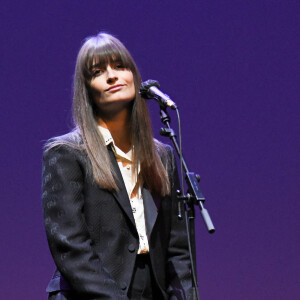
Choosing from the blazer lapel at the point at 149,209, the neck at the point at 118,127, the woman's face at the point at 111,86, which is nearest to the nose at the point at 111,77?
the woman's face at the point at 111,86

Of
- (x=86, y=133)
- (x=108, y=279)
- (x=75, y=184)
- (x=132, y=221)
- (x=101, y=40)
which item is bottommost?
(x=108, y=279)

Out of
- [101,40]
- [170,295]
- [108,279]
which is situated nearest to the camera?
[108,279]

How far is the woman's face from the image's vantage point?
2193 millimetres

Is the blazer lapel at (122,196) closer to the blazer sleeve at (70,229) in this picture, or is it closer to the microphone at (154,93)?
the blazer sleeve at (70,229)

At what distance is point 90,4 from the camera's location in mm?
3398

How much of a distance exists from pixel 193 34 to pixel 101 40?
1328 mm

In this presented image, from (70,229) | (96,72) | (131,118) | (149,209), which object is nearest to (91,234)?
(70,229)

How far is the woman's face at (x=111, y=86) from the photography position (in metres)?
2.19

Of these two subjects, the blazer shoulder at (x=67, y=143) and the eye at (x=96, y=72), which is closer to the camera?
the blazer shoulder at (x=67, y=143)

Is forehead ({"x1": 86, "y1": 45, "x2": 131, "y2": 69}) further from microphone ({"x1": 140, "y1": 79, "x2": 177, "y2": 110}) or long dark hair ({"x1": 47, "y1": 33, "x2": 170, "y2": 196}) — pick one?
microphone ({"x1": 140, "y1": 79, "x2": 177, "y2": 110})

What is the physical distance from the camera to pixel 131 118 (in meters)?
2.27

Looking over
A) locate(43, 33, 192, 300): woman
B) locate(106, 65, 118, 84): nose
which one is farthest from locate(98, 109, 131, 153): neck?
locate(106, 65, 118, 84): nose

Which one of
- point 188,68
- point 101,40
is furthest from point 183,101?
point 101,40

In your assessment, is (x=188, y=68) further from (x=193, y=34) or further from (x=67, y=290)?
(x=67, y=290)
